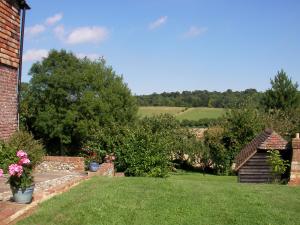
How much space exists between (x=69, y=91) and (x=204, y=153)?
46.9 feet

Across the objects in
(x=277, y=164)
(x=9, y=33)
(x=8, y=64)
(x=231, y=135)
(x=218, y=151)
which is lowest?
(x=218, y=151)

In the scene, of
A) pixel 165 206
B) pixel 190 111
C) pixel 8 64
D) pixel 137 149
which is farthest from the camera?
pixel 190 111

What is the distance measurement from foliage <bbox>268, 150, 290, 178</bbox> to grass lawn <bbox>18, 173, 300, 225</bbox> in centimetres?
753

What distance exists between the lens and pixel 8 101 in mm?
14039

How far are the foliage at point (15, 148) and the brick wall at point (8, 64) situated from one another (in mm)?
422

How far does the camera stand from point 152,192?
11.0 metres

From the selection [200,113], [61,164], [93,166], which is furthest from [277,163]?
[200,113]

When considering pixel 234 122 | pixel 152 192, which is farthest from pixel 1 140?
pixel 234 122

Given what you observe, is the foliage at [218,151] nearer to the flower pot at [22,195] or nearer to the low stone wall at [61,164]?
the low stone wall at [61,164]

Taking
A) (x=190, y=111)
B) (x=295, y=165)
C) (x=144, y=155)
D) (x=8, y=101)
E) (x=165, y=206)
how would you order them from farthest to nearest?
(x=190, y=111) → (x=144, y=155) → (x=295, y=165) → (x=8, y=101) → (x=165, y=206)

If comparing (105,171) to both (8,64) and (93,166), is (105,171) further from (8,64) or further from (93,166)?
(8,64)

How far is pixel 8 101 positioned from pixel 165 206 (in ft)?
24.7

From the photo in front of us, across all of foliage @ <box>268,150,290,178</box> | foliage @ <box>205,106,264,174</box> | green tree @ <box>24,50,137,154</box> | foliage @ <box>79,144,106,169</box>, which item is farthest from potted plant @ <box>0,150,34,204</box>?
foliage @ <box>205,106,264,174</box>

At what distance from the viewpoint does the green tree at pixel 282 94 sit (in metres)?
57.2
